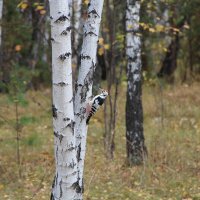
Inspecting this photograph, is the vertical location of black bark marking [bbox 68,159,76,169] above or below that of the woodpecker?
below

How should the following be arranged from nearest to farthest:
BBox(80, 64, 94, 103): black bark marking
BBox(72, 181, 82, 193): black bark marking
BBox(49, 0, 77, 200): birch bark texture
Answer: BBox(49, 0, 77, 200): birch bark texture
BBox(72, 181, 82, 193): black bark marking
BBox(80, 64, 94, 103): black bark marking

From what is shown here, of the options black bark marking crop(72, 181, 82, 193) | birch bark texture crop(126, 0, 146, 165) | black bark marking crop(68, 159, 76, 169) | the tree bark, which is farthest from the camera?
the tree bark

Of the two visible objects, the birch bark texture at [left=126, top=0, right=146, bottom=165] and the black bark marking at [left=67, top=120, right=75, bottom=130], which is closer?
the black bark marking at [left=67, top=120, right=75, bottom=130]

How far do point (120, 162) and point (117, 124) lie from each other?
3508 mm

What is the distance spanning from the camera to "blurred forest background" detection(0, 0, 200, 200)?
25.8ft

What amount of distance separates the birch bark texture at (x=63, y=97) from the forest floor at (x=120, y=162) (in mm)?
2501

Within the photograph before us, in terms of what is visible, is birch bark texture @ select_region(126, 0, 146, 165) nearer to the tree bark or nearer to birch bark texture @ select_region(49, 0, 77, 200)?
birch bark texture @ select_region(49, 0, 77, 200)

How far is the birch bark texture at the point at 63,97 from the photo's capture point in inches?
170

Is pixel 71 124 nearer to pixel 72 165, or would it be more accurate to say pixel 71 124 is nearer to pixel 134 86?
pixel 72 165

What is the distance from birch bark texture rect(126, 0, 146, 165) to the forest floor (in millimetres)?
279

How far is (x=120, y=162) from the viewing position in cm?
935

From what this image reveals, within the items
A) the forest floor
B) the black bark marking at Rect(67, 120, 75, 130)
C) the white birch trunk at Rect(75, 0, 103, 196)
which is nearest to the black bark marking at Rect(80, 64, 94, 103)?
the white birch trunk at Rect(75, 0, 103, 196)

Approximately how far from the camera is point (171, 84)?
1831cm

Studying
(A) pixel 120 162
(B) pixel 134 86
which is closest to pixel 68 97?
(B) pixel 134 86
